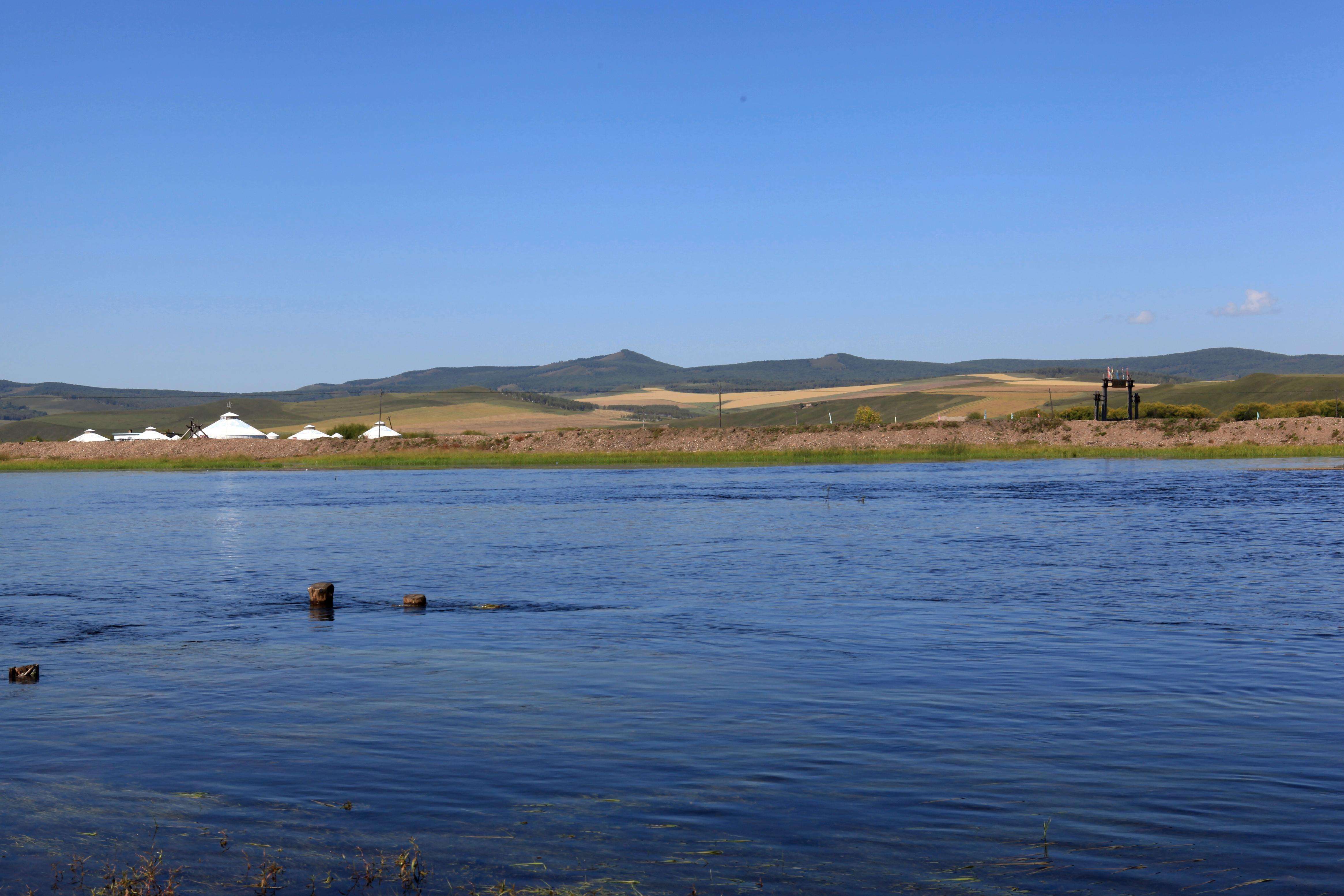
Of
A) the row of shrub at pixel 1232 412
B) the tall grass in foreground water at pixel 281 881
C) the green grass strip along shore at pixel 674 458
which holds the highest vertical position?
the row of shrub at pixel 1232 412

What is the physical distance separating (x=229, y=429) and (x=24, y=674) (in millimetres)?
183607

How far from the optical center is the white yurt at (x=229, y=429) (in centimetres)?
18825

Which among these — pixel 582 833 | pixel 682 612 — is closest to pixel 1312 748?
pixel 582 833

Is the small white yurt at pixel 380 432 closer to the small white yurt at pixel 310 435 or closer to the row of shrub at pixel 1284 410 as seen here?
the small white yurt at pixel 310 435

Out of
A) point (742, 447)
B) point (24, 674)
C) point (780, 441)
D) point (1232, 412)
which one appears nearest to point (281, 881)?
point (24, 674)

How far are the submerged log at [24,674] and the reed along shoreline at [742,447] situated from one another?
100 metres

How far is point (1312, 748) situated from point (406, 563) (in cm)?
2765

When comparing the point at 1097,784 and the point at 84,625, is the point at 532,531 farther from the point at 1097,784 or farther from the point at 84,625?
the point at 1097,784

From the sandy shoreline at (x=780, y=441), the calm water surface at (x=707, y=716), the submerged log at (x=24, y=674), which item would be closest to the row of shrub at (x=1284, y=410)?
the sandy shoreline at (x=780, y=441)

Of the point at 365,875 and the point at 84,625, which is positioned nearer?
the point at 365,875

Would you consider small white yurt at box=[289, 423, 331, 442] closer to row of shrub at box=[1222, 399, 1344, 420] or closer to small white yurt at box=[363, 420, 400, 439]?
small white yurt at box=[363, 420, 400, 439]

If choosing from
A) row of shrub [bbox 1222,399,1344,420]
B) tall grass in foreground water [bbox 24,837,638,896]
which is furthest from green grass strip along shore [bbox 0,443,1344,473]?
tall grass in foreground water [bbox 24,837,638,896]

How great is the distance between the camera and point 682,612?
82.9ft

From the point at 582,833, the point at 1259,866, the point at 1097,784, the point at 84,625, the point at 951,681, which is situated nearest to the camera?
the point at 1259,866
